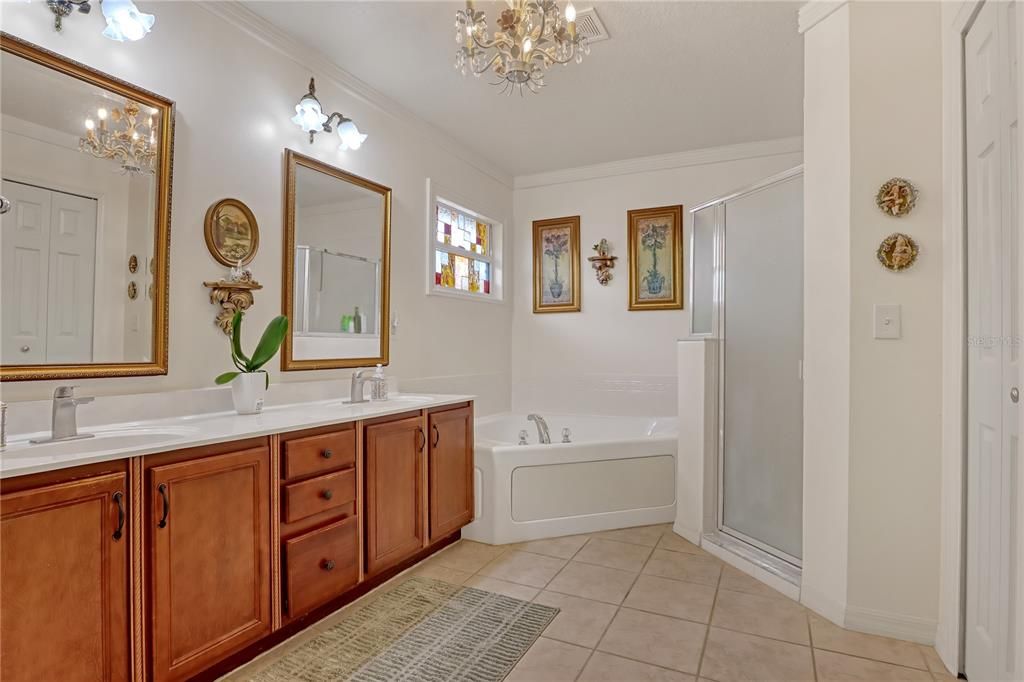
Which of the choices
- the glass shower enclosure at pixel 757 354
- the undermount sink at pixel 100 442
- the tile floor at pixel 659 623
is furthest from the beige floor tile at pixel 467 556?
the undermount sink at pixel 100 442

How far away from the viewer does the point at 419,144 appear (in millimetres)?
3520

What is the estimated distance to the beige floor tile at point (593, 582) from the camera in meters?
2.38

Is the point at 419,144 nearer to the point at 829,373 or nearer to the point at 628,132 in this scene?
the point at 628,132

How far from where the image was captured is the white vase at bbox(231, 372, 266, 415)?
2.19 metres

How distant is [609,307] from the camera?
4422mm

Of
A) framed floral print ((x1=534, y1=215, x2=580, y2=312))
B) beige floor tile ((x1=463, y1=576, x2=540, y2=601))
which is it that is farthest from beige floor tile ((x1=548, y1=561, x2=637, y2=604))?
framed floral print ((x1=534, y1=215, x2=580, y2=312))

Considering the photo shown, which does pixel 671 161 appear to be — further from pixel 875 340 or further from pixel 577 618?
pixel 577 618

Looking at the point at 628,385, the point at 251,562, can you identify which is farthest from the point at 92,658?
the point at 628,385

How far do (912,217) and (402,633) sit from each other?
247 cm

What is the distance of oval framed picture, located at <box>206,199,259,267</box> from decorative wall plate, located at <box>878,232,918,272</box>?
259 centimetres

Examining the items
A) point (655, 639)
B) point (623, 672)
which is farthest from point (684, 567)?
point (623, 672)

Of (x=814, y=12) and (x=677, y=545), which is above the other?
(x=814, y=12)

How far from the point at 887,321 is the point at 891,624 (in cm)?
114

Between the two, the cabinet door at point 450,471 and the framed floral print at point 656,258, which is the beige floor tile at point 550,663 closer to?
the cabinet door at point 450,471
